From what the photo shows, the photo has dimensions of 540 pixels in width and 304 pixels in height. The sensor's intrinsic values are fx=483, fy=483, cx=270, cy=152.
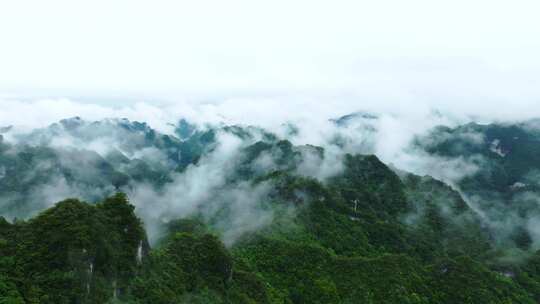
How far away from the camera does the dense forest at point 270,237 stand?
5903 cm

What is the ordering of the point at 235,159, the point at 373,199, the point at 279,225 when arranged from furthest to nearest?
1. the point at 235,159
2. the point at 373,199
3. the point at 279,225

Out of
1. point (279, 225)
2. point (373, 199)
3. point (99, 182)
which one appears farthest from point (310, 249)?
point (99, 182)

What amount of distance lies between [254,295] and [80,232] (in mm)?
28580

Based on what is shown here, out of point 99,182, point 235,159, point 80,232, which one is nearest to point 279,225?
point 80,232

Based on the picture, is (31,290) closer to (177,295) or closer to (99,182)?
(177,295)

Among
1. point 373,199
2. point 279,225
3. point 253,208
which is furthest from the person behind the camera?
point 373,199

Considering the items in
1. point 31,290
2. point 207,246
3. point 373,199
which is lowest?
point 373,199

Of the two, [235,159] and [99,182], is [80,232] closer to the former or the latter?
[235,159]

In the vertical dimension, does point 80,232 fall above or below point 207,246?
above

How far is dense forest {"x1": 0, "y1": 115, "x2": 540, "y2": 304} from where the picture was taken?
59.0m

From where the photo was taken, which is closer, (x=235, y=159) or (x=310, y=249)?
(x=310, y=249)

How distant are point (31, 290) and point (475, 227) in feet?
389

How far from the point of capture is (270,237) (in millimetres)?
97188

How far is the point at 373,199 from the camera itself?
130 m
